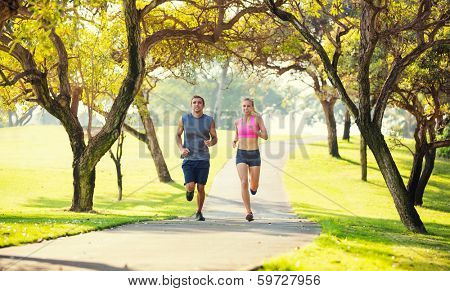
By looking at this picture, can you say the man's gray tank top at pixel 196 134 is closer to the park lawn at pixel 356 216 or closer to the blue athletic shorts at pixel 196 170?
the blue athletic shorts at pixel 196 170

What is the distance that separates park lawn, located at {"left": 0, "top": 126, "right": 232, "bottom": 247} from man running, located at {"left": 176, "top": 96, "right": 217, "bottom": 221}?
6.61ft

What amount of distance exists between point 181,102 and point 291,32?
10099 cm

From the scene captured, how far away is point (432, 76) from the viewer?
2559 centimetres

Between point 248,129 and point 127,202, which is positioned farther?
point 127,202

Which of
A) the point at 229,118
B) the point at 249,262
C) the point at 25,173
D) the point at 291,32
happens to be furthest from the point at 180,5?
the point at 229,118

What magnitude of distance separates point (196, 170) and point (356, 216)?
13544 mm

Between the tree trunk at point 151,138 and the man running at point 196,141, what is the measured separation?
61.3ft

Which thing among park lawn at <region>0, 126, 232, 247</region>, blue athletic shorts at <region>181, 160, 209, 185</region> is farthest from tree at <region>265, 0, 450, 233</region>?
park lawn at <region>0, 126, 232, 247</region>

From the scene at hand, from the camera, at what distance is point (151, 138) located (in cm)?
3634

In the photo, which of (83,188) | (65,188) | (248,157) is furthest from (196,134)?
(65,188)

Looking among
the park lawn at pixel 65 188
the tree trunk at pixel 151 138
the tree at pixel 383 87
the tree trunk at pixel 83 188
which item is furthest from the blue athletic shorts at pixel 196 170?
the tree trunk at pixel 151 138

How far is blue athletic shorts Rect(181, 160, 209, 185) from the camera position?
13789 mm

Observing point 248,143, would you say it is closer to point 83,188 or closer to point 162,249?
point 162,249
